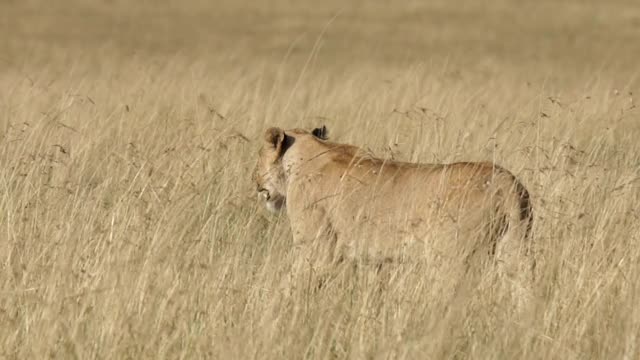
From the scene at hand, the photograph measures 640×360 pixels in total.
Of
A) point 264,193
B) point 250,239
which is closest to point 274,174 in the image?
point 264,193

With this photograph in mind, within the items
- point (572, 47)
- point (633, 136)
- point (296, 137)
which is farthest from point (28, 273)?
point (572, 47)

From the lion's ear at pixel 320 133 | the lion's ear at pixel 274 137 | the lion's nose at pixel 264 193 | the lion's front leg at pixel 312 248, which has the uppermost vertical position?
the lion's ear at pixel 320 133

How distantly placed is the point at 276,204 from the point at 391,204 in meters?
0.83

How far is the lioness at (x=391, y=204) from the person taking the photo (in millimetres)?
5258

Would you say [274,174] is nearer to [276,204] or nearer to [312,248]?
[276,204]

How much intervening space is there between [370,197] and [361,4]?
29507mm

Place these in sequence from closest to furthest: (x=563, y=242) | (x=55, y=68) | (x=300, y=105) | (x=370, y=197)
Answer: (x=563, y=242)
(x=370, y=197)
(x=300, y=105)
(x=55, y=68)

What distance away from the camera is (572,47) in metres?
23.8

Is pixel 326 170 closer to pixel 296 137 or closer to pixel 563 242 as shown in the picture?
pixel 296 137

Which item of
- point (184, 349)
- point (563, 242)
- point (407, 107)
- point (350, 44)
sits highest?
point (350, 44)

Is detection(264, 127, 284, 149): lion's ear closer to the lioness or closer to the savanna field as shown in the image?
the lioness

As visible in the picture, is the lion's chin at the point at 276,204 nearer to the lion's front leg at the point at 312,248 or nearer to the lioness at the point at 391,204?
the lioness at the point at 391,204

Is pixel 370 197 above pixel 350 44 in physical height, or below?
below

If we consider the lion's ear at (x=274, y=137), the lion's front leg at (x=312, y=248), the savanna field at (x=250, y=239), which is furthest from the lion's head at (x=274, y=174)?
the lion's front leg at (x=312, y=248)
